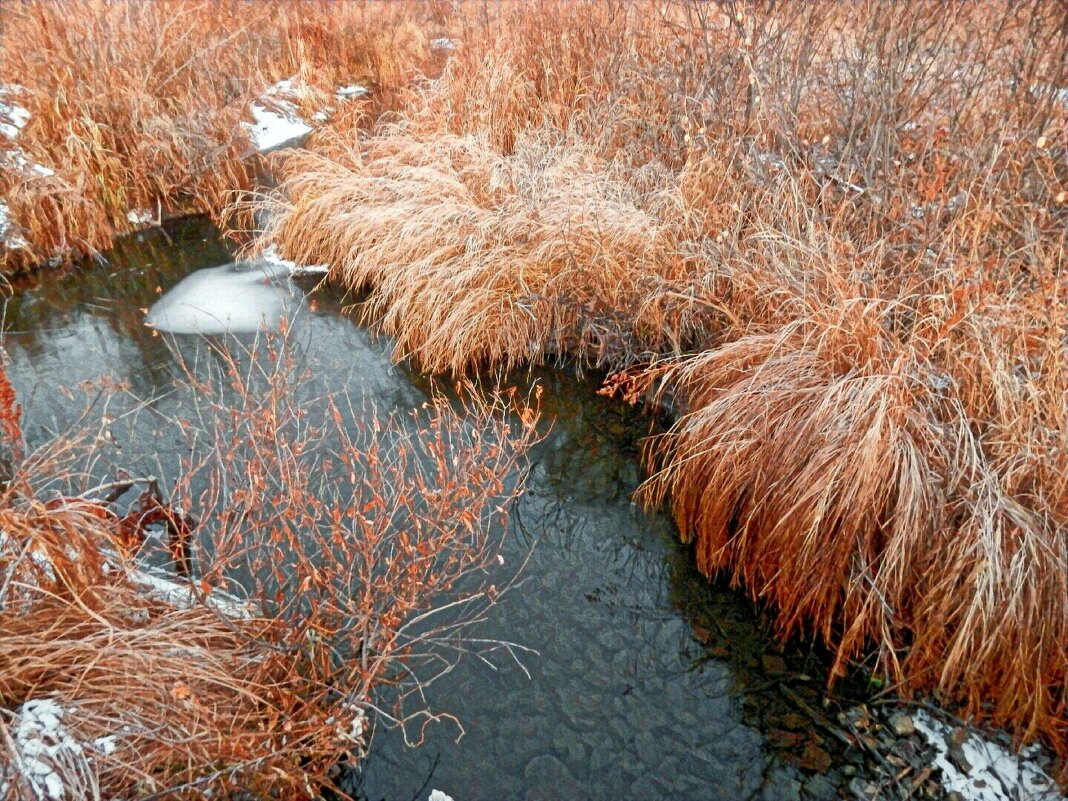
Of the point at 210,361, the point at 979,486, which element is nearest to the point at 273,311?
the point at 210,361

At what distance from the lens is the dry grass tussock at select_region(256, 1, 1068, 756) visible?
2701 mm

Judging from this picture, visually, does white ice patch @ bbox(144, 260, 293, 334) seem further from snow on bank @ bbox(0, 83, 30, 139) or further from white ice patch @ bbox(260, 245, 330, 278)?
snow on bank @ bbox(0, 83, 30, 139)

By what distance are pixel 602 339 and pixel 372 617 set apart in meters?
2.51

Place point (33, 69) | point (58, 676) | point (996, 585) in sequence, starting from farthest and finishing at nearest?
1. point (33, 69)
2. point (996, 585)
3. point (58, 676)

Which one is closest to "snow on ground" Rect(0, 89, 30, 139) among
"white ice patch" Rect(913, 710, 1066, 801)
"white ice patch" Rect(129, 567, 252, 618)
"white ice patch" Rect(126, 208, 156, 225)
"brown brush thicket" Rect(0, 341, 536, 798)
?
"white ice patch" Rect(126, 208, 156, 225)

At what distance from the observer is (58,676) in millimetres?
2324

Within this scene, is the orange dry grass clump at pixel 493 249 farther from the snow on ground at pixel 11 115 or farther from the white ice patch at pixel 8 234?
the snow on ground at pixel 11 115

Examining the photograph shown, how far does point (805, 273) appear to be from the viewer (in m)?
3.45

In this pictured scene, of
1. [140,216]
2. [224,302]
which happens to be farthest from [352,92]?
[224,302]

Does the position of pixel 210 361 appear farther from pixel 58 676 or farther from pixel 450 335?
pixel 58 676

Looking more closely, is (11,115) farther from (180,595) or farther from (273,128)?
(180,595)

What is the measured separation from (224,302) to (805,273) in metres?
4.51

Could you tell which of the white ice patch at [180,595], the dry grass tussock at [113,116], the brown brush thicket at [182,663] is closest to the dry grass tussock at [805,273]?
the brown brush thicket at [182,663]

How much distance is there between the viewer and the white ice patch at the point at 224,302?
5551 millimetres
